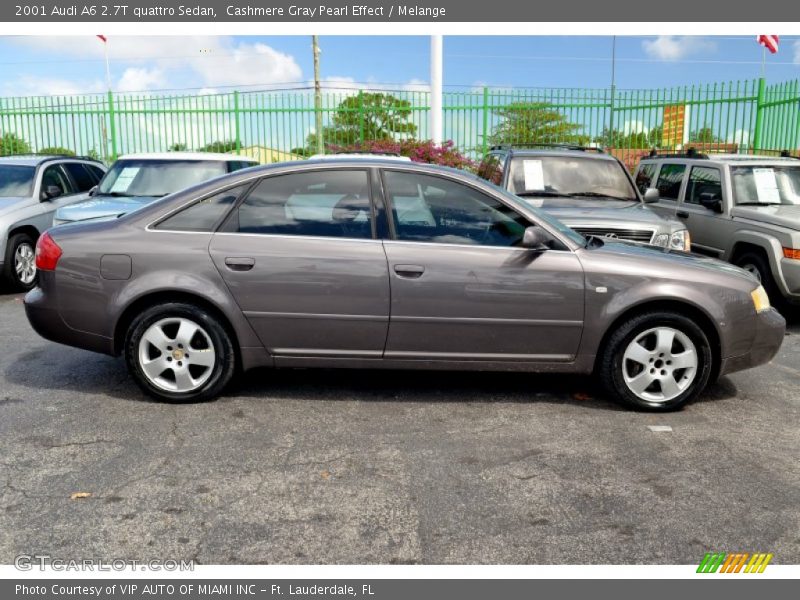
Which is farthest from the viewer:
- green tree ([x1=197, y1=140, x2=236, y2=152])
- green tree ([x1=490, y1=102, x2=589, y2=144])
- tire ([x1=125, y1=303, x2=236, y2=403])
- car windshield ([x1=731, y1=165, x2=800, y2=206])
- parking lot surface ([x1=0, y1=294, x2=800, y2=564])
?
green tree ([x1=197, y1=140, x2=236, y2=152])

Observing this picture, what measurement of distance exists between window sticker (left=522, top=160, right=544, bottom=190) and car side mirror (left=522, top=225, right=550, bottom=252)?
3.57m

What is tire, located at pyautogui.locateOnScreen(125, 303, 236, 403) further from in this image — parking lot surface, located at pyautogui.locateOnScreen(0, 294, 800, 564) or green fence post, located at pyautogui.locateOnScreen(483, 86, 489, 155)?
green fence post, located at pyautogui.locateOnScreen(483, 86, 489, 155)

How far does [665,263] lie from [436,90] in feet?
36.4

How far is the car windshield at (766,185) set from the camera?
8617 mm

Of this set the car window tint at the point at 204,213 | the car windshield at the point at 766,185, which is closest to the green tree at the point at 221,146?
the car windshield at the point at 766,185

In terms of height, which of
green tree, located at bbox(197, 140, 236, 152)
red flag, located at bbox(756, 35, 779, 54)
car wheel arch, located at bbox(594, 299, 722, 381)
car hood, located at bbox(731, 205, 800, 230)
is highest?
red flag, located at bbox(756, 35, 779, 54)

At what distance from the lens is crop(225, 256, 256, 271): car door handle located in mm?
4789

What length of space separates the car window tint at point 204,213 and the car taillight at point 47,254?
2.31 feet

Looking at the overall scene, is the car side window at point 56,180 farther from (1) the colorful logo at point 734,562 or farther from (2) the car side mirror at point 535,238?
(1) the colorful logo at point 734,562

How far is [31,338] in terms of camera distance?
679 cm

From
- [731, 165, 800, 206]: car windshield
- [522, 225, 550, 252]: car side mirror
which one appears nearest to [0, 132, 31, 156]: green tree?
[731, 165, 800, 206]: car windshield

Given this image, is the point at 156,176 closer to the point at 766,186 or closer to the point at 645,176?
the point at 645,176

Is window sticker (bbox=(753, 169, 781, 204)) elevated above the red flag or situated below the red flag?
below

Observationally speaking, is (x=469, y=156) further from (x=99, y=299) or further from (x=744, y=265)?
(x=99, y=299)
